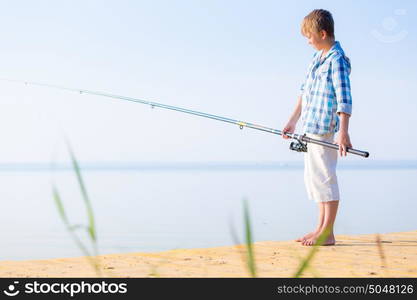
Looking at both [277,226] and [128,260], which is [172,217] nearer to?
[277,226]

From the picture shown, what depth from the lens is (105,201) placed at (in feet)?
35.3

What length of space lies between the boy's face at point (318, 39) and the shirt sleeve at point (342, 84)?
0.19 metres

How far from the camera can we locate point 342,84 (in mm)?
4152

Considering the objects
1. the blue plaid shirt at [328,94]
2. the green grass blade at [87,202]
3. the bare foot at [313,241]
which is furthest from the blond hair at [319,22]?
the green grass blade at [87,202]

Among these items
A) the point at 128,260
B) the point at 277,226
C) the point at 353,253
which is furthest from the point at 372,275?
the point at 277,226

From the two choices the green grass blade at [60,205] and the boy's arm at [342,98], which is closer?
the green grass blade at [60,205]

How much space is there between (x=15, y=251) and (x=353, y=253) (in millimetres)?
3044

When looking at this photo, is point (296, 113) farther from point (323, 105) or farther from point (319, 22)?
point (319, 22)

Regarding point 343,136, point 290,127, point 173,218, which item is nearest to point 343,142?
point 343,136

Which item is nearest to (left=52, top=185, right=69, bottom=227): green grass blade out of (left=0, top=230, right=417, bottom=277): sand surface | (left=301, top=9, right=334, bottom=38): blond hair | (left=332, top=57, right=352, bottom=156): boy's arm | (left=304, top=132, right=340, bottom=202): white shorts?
(left=0, top=230, right=417, bottom=277): sand surface

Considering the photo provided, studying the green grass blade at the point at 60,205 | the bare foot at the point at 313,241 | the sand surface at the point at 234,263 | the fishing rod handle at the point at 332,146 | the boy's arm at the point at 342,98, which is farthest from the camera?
the bare foot at the point at 313,241

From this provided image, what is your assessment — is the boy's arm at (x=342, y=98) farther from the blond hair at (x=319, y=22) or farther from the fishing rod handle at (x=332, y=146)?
the blond hair at (x=319, y=22)

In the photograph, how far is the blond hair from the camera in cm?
431

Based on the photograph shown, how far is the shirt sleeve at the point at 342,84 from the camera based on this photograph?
4113 millimetres
